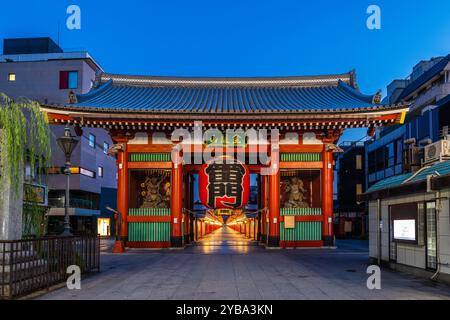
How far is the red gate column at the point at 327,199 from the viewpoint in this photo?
24.6 metres

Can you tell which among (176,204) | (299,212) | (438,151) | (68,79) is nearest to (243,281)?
(438,151)

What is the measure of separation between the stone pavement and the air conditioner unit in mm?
4058

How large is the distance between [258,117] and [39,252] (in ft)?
47.9

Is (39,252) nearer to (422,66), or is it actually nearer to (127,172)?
(127,172)

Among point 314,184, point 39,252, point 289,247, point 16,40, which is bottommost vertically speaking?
point 289,247

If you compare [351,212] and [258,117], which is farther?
[351,212]

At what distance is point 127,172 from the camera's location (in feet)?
81.0

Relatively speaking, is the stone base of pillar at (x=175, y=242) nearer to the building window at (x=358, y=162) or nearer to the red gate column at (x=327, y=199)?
the red gate column at (x=327, y=199)

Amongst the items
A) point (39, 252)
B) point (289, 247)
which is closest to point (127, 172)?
point (289, 247)

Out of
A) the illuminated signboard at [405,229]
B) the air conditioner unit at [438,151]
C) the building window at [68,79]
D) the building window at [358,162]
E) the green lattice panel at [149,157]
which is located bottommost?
the illuminated signboard at [405,229]

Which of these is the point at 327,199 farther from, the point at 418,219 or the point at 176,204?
the point at 418,219

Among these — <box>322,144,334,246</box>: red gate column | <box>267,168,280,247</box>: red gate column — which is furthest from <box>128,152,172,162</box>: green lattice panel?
<box>322,144,334,246</box>: red gate column

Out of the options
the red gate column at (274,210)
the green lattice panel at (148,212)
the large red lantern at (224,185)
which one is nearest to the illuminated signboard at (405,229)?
the large red lantern at (224,185)

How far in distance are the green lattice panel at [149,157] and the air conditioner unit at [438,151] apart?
546 inches
